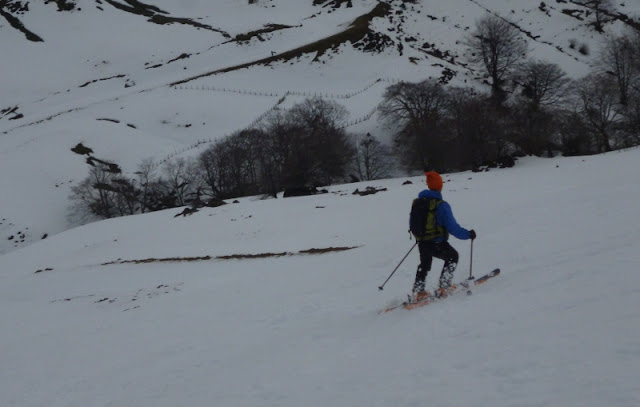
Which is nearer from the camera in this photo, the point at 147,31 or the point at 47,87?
the point at 47,87

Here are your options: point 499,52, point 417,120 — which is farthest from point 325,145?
point 499,52

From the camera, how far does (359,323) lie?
8047 mm

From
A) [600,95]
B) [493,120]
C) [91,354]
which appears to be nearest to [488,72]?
[600,95]

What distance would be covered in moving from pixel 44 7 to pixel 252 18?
69.3 metres

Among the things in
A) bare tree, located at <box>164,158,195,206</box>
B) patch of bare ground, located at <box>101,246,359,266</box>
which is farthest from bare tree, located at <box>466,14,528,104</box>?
patch of bare ground, located at <box>101,246,359,266</box>

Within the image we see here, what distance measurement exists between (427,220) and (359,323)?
8.37 ft

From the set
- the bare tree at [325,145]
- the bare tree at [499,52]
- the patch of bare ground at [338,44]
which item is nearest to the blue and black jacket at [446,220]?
the bare tree at [325,145]

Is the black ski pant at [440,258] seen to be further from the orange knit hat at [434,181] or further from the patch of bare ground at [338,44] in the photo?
the patch of bare ground at [338,44]

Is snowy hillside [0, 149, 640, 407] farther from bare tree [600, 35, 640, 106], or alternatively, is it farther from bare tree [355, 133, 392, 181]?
bare tree [600, 35, 640, 106]

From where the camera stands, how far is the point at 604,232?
9062 millimetres

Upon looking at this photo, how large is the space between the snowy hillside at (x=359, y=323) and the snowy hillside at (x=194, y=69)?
4380 cm

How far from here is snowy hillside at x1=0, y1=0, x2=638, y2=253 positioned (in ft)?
211

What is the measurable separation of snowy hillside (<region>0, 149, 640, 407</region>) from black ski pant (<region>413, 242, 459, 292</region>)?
515 mm

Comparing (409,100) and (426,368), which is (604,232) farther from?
(409,100)
